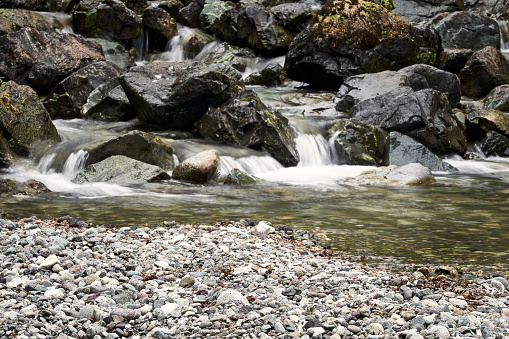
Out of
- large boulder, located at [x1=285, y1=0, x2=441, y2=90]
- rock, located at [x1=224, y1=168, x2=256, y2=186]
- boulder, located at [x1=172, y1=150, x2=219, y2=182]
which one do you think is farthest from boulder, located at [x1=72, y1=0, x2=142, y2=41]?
rock, located at [x1=224, y1=168, x2=256, y2=186]

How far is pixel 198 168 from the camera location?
984 centimetres

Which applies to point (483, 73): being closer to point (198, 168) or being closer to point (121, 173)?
point (198, 168)

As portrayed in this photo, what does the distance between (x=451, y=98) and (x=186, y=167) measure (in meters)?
10.0

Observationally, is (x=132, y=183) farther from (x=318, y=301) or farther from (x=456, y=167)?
(x=456, y=167)

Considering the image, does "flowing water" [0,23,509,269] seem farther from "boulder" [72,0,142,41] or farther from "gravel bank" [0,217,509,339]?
"boulder" [72,0,142,41]

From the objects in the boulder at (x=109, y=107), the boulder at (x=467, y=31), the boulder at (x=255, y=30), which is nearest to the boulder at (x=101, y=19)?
the boulder at (x=255, y=30)

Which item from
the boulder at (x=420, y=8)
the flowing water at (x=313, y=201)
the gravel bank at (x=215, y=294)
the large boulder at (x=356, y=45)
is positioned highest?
the boulder at (x=420, y=8)

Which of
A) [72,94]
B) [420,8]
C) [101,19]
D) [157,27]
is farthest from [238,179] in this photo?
[420,8]

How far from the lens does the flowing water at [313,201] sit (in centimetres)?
569

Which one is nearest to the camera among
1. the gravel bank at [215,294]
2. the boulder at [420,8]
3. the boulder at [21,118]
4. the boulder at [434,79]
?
the gravel bank at [215,294]

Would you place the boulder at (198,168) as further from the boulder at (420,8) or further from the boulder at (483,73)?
the boulder at (420,8)

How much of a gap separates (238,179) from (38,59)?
346 inches

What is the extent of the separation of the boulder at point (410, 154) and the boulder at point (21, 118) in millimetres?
8062

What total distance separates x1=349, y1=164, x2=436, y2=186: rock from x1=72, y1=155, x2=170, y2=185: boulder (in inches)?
158
